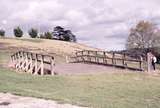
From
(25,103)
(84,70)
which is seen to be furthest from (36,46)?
(25,103)

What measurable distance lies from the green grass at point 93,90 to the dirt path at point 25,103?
495 mm

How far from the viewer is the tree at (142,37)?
9369 centimetres

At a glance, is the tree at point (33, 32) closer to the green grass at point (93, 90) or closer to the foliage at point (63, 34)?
the foliage at point (63, 34)

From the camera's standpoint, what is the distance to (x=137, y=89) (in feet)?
54.2

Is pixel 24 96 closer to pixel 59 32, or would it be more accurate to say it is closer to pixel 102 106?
pixel 102 106

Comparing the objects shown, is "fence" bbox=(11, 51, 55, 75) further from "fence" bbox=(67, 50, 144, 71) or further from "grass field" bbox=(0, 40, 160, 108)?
"fence" bbox=(67, 50, 144, 71)

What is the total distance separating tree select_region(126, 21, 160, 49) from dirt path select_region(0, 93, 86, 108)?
8006 centimetres

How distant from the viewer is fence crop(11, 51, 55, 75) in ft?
79.7

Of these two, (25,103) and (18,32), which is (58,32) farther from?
(25,103)

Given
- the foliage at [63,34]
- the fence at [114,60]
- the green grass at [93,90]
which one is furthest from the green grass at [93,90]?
the foliage at [63,34]

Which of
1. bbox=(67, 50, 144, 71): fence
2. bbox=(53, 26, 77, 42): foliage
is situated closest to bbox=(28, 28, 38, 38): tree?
bbox=(53, 26, 77, 42): foliage

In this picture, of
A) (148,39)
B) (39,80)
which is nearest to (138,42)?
(148,39)

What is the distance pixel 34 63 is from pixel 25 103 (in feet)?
→ 45.0

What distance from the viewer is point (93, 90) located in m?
15.9
